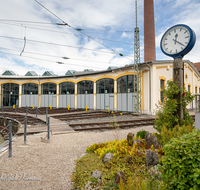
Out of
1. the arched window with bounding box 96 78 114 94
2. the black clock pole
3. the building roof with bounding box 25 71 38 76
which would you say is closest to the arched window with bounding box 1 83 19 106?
the building roof with bounding box 25 71 38 76

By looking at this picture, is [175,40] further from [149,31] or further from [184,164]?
[149,31]

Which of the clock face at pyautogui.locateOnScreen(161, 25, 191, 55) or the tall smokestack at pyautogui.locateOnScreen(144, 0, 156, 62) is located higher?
the tall smokestack at pyautogui.locateOnScreen(144, 0, 156, 62)

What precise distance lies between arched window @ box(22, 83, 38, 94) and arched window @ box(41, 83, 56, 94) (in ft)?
5.61

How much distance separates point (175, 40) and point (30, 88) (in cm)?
3067

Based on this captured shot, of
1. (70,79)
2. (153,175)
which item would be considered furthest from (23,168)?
(70,79)

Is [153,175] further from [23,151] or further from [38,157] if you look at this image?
[23,151]

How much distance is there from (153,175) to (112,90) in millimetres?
19752

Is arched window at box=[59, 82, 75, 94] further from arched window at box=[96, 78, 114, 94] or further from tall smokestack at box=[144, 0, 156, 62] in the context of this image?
tall smokestack at box=[144, 0, 156, 62]

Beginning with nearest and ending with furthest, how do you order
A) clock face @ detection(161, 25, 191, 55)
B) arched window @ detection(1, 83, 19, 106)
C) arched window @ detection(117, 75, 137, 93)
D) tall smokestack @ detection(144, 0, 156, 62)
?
clock face @ detection(161, 25, 191, 55), arched window @ detection(117, 75, 137, 93), tall smokestack @ detection(144, 0, 156, 62), arched window @ detection(1, 83, 19, 106)

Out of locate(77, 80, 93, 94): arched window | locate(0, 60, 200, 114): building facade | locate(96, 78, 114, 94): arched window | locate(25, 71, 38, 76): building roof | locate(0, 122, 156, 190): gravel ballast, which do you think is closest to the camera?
locate(0, 122, 156, 190): gravel ballast

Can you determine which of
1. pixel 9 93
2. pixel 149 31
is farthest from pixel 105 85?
pixel 9 93

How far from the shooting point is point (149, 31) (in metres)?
28.3

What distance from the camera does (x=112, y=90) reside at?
23094 millimetres

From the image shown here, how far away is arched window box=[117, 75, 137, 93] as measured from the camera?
20.3 metres
